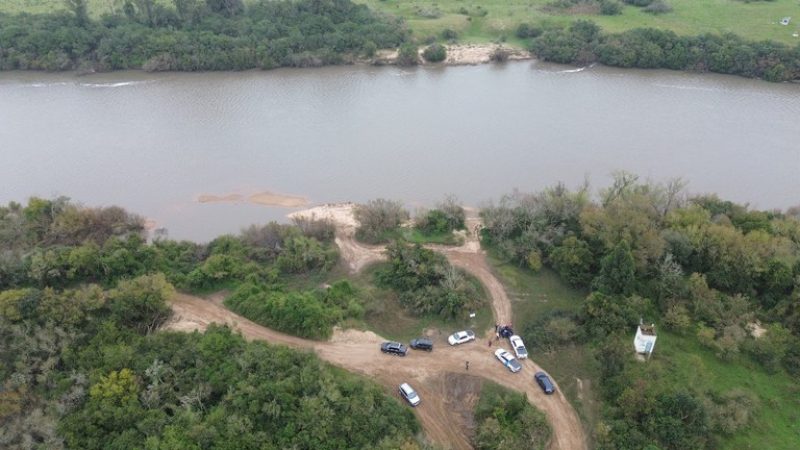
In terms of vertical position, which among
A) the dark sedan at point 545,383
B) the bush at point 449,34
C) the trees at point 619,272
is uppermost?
the bush at point 449,34

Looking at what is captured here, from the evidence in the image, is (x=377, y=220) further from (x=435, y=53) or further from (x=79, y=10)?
(x=79, y=10)

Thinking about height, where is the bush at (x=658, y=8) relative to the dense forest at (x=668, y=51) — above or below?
above

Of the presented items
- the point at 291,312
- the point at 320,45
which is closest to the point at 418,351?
the point at 291,312

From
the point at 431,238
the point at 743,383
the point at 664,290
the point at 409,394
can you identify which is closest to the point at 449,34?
the point at 431,238

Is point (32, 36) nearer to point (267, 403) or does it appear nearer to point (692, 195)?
point (267, 403)

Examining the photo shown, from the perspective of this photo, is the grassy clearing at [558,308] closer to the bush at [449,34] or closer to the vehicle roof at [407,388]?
the vehicle roof at [407,388]

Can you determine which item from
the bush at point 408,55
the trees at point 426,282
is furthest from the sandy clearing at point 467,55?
the trees at point 426,282

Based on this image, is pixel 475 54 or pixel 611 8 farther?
pixel 611 8
